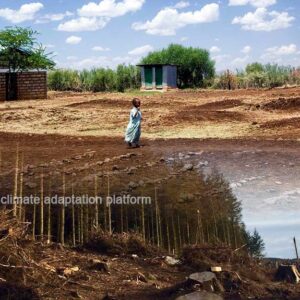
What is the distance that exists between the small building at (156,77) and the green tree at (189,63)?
4942 millimetres

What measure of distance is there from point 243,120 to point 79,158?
720 centimetres

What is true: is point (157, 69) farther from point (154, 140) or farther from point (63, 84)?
point (154, 140)

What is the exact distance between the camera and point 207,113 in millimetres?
18234

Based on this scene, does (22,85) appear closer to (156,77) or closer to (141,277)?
Result: (156,77)

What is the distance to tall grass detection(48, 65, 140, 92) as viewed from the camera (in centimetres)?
4512

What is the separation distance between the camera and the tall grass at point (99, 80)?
45.1m

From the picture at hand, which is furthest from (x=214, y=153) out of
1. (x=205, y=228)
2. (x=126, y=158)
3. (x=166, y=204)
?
(x=205, y=228)

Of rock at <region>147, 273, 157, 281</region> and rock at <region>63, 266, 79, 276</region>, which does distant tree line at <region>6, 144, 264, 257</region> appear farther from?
rock at <region>147, 273, 157, 281</region>

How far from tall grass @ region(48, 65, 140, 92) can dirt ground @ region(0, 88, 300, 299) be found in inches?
981

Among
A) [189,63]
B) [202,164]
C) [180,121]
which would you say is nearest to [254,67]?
[189,63]

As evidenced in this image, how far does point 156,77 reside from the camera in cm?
4031

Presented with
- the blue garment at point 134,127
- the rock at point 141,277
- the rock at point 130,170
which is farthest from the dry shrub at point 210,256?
the blue garment at point 134,127

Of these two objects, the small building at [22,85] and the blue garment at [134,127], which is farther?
the small building at [22,85]

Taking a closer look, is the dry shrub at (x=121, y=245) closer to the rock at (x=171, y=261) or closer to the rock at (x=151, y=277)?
the rock at (x=171, y=261)
